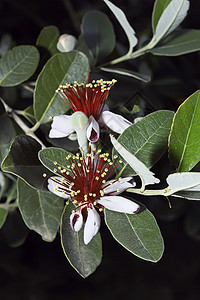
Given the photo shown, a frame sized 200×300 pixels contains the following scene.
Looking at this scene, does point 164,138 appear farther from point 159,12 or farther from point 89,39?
point 89,39

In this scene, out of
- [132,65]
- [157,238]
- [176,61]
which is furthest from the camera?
[176,61]

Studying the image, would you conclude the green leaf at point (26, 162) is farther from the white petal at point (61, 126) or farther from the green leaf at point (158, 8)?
the green leaf at point (158, 8)

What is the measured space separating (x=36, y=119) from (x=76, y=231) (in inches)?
11.2

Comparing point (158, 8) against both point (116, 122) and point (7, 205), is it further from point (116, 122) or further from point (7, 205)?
point (7, 205)

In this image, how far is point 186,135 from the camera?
753mm

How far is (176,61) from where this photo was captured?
5.06 feet

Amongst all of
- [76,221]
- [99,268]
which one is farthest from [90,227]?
[99,268]

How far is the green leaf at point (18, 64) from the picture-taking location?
102 cm

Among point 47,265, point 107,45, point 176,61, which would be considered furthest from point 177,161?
point 47,265

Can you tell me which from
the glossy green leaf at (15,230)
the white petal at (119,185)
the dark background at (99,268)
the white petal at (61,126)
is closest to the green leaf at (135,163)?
the white petal at (119,185)

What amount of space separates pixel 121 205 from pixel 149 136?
4.7 inches

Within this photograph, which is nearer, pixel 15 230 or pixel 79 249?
pixel 79 249

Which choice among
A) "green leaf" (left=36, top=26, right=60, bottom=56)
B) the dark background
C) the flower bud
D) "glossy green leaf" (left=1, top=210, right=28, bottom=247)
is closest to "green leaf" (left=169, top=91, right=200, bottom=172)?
the flower bud

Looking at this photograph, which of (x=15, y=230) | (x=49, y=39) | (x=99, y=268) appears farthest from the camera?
(x=99, y=268)
